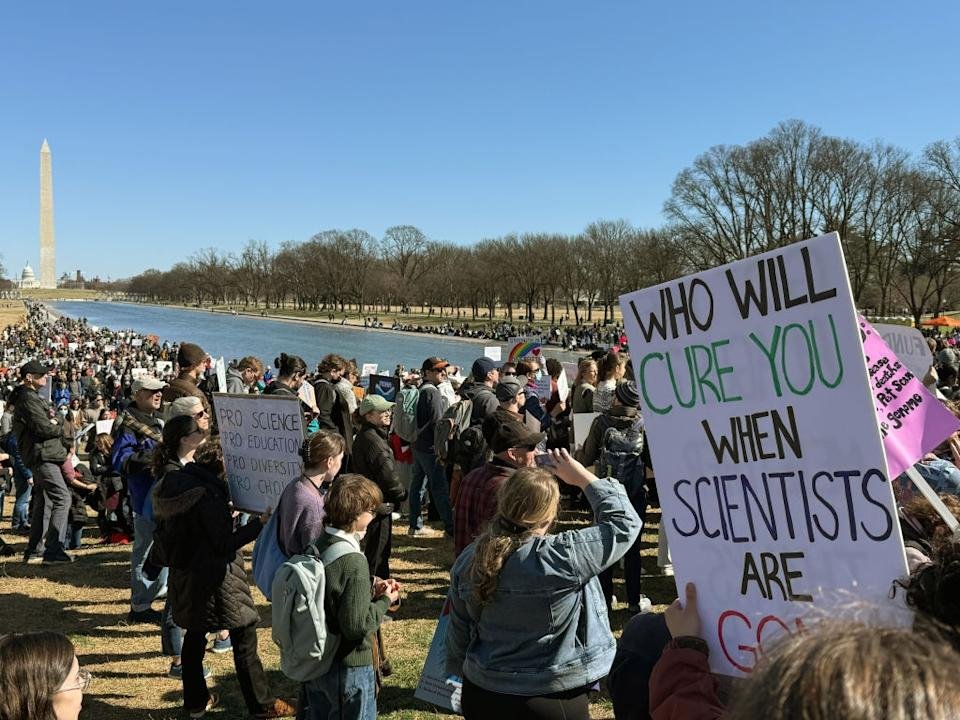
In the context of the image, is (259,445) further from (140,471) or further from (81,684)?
(81,684)

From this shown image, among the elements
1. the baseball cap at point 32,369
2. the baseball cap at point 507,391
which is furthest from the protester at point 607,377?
the baseball cap at point 32,369

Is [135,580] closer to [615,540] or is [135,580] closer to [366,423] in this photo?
[366,423]

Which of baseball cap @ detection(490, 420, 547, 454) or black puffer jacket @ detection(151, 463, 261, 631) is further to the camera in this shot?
black puffer jacket @ detection(151, 463, 261, 631)

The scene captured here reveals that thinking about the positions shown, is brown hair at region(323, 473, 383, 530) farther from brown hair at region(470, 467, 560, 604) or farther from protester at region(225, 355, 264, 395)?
protester at region(225, 355, 264, 395)

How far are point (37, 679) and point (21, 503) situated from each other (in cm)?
878

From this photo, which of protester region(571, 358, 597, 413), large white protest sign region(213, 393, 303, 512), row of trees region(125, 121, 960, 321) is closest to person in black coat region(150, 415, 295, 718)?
large white protest sign region(213, 393, 303, 512)

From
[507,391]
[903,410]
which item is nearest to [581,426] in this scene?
[507,391]

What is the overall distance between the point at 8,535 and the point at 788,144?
60999mm

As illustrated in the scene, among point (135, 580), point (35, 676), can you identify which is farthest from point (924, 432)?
point (135, 580)

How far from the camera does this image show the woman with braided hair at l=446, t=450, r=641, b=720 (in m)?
2.81

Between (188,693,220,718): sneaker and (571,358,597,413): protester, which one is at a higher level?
(571,358,597,413): protester

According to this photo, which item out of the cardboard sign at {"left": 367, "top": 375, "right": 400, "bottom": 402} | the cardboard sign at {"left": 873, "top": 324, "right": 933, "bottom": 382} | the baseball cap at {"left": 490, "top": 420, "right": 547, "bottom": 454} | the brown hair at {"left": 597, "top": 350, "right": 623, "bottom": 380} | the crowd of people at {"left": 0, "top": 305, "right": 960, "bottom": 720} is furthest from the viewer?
the cardboard sign at {"left": 367, "top": 375, "right": 400, "bottom": 402}

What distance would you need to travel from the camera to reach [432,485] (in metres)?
8.75

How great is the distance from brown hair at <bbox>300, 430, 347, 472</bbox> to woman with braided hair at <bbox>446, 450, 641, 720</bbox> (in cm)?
159
